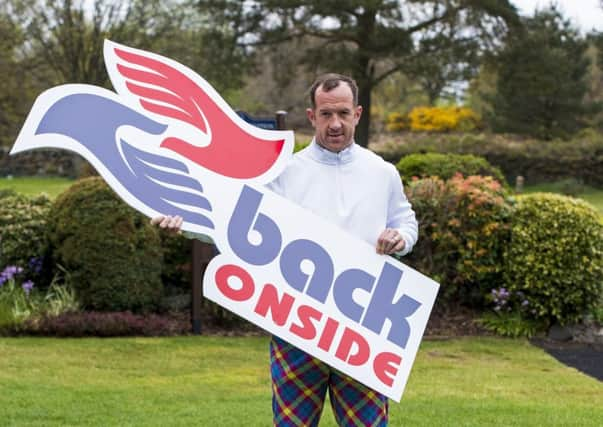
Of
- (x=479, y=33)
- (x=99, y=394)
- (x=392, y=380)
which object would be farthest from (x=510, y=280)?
(x=479, y=33)

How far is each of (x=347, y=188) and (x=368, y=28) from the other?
25507mm

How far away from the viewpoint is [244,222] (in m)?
3.21

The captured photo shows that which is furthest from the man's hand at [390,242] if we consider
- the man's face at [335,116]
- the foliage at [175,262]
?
the foliage at [175,262]

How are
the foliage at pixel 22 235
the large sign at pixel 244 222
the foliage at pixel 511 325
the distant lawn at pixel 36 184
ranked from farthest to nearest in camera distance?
the distant lawn at pixel 36 184
the foliage at pixel 22 235
the foliage at pixel 511 325
the large sign at pixel 244 222

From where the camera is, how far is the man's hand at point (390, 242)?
313 centimetres

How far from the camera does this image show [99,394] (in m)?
6.03

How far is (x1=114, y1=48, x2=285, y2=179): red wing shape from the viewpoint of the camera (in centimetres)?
322

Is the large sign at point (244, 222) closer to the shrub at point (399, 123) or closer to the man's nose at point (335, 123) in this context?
the man's nose at point (335, 123)

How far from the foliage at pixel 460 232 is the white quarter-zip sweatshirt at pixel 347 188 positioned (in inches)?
233

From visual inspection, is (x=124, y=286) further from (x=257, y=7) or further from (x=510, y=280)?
(x=257, y=7)

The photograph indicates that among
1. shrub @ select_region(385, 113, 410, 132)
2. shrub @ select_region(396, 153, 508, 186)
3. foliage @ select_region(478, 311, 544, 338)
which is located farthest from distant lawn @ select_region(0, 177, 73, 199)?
foliage @ select_region(478, 311, 544, 338)

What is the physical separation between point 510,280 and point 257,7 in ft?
69.8

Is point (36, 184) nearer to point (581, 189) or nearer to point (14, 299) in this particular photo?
point (581, 189)

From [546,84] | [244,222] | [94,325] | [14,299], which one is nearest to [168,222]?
[244,222]
